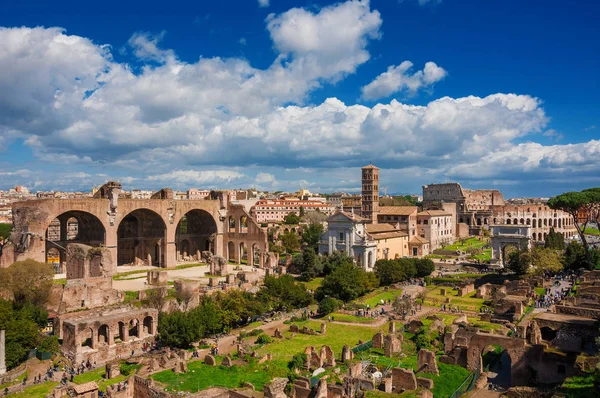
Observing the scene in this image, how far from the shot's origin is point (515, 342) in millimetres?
24156

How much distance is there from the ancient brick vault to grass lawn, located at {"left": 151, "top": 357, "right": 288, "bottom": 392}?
82.1 feet

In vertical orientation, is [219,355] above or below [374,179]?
below

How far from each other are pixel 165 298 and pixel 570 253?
134 ft

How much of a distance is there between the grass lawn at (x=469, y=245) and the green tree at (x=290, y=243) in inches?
889

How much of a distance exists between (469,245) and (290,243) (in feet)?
91.5

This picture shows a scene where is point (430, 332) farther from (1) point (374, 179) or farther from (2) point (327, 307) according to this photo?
(1) point (374, 179)

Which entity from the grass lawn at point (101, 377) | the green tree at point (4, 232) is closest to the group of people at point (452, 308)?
the grass lawn at point (101, 377)

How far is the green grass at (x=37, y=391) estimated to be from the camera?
79.6ft

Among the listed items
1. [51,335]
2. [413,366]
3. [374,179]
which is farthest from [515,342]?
[374,179]

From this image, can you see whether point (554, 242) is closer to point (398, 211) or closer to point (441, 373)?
point (398, 211)

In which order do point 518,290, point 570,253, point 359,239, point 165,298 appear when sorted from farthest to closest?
point 359,239
point 570,253
point 518,290
point 165,298

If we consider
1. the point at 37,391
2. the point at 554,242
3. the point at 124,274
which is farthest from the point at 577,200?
the point at 37,391

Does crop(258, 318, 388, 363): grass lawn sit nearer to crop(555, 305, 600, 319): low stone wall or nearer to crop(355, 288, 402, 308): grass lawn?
crop(355, 288, 402, 308): grass lawn

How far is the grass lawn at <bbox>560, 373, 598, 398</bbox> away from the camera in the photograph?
17109mm
